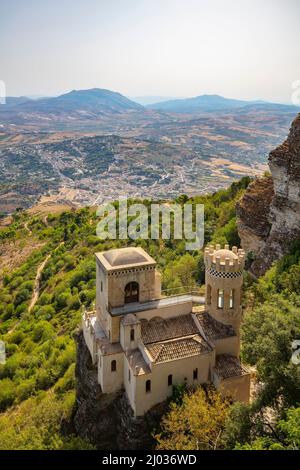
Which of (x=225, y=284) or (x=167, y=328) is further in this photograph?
(x=167, y=328)

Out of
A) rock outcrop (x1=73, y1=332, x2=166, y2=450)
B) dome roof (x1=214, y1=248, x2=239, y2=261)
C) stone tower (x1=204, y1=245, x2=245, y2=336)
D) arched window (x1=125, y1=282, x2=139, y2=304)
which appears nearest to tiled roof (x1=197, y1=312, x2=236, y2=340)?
stone tower (x1=204, y1=245, x2=245, y2=336)

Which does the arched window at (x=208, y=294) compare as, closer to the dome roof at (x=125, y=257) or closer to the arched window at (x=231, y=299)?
the arched window at (x=231, y=299)

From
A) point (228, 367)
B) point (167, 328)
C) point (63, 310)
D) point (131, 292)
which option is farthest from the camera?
point (63, 310)

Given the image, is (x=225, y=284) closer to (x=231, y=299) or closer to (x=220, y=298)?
(x=231, y=299)

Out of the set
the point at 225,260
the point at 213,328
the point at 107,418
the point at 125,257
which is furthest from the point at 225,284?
the point at 107,418

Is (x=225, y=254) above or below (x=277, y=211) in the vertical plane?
above

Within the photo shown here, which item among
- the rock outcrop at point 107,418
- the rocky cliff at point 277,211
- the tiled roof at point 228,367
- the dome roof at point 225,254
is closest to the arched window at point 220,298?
the dome roof at point 225,254
